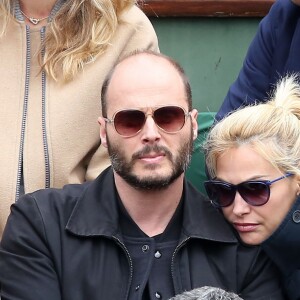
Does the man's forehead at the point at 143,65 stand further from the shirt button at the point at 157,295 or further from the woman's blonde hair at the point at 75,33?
the shirt button at the point at 157,295

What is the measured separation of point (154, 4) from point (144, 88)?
1701 mm

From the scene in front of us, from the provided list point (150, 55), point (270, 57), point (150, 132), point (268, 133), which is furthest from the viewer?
point (270, 57)

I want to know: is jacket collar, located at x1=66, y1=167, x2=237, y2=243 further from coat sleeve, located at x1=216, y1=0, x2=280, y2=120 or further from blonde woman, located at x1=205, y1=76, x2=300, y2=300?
coat sleeve, located at x1=216, y1=0, x2=280, y2=120

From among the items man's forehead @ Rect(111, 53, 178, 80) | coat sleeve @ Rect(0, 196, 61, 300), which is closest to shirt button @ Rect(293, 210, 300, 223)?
man's forehead @ Rect(111, 53, 178, 80)

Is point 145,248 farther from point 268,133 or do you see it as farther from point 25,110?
point 25,110

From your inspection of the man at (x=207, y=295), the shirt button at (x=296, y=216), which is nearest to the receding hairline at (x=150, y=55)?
the shirt button at (x=296, y=216)

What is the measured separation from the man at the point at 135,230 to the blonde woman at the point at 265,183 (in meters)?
0.06

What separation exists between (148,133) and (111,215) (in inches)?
10.6

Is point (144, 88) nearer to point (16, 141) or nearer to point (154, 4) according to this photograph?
point (16, 141)

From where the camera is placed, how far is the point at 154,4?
4148 millimetres

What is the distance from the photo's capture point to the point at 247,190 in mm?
2496

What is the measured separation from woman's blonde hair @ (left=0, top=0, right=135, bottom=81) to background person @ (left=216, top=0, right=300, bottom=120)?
0.47 metres

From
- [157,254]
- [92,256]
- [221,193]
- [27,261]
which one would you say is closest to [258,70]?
[221,193]

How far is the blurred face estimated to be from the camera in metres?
2.45
